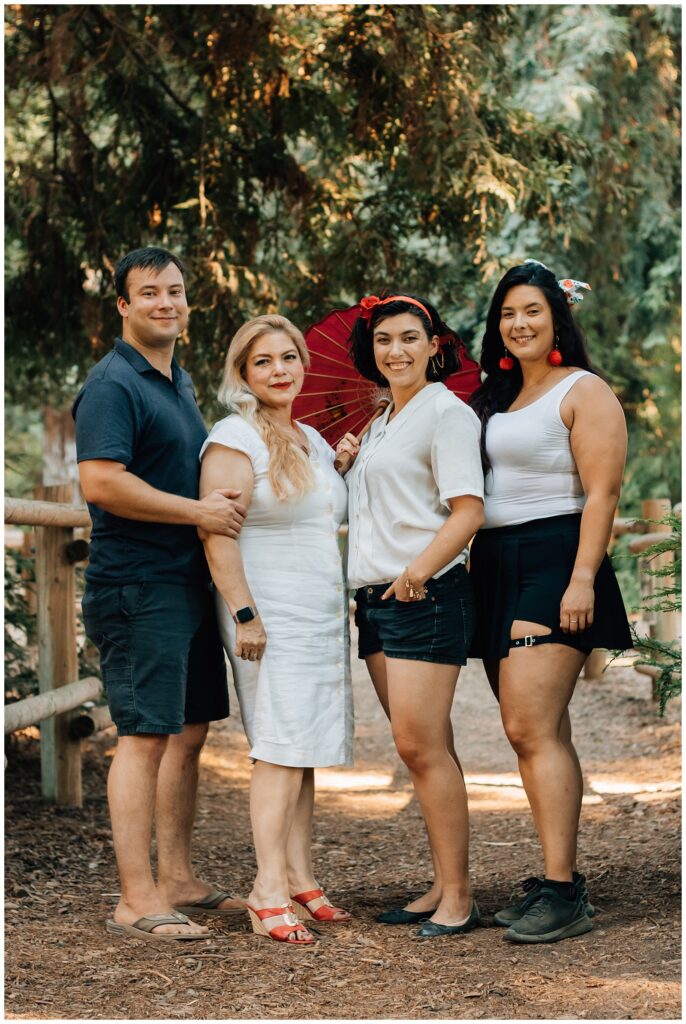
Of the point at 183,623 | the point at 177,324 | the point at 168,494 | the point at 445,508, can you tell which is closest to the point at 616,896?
the point at 445,508

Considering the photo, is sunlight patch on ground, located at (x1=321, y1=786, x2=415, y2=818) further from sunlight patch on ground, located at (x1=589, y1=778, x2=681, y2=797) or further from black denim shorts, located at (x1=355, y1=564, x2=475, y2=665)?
black denim shorts, located at (x1=355, y1=564, x2=475, y2=665)

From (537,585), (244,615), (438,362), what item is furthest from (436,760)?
(438,362)

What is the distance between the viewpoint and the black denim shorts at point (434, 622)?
3.76 meters

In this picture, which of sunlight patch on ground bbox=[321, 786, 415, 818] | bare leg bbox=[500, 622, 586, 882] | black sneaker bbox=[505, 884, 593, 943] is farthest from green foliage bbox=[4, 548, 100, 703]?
black sneaker bbox=[505, 884, 593, 943]

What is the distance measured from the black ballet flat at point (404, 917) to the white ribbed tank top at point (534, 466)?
138cm

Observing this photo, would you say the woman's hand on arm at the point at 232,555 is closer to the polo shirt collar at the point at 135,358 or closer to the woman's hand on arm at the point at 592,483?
the polo shirt collar at the point at 135,358

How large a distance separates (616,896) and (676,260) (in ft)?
35.7

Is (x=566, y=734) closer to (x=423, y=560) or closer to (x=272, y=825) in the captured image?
(x=423, y=560)

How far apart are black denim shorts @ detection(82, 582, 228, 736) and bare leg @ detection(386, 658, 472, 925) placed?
703 mm

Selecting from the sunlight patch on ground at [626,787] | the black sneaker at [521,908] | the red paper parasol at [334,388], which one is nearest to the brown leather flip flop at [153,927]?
the black sneaker at [521,908]

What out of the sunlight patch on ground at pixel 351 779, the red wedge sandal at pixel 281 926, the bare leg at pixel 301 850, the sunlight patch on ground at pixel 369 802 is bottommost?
the sunlight patch on ground at pixel 351 779

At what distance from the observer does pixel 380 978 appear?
342 centimetres

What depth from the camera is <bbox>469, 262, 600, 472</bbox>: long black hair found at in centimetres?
386

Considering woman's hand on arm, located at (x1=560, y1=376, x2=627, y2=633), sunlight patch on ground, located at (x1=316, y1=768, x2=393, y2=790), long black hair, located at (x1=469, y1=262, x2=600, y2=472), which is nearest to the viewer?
woman's hand on arm, located at (x1=560, y1=376, x2=627, y2=633)
